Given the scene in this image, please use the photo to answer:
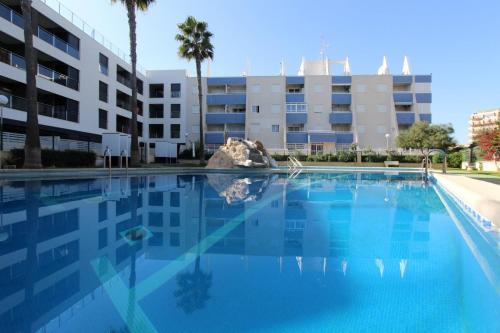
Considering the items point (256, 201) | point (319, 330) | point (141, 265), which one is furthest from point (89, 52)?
point (319, 330)

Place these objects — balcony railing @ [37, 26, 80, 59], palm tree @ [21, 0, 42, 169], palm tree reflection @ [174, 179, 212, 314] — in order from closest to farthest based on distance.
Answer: palm tree reflection @ [174, 179, 212, 314] < palm tree @ [21, 0, 42, 169] < balcony railing @ [37, 26, 80, 59]

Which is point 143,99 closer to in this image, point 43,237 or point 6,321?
point 43,237

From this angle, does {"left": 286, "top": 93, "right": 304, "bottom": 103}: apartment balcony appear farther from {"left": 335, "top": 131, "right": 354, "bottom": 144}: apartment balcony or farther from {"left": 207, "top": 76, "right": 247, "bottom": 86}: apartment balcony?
{"left": 335, "top": 131, "right": 354, "bottom": 144}: apartment balcony

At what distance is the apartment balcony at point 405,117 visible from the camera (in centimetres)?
4316

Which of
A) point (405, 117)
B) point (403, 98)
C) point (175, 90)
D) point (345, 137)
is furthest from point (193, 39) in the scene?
point (405, 117)

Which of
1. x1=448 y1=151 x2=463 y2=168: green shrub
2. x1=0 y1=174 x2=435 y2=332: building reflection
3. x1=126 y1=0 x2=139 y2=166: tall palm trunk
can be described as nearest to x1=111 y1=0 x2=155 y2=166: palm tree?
x1=126 y1=0 x2=139 y2=166: tall palm trunk

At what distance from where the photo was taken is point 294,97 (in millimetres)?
45344

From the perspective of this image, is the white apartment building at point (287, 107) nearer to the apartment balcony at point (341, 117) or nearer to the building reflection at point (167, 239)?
the apartment balcony at point (341, 117)

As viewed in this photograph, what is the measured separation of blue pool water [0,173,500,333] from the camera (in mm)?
2762

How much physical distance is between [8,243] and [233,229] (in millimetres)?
3616

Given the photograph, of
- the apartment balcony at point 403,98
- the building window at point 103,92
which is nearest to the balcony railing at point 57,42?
the building window at point 103,92

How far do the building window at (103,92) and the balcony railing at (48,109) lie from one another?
4319 mm

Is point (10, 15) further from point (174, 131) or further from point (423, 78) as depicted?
point (423, 78)

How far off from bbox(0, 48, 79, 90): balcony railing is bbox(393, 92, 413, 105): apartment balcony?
38.5m
